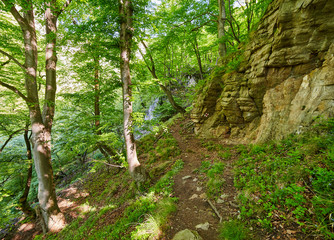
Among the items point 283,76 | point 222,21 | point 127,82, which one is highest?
point 222,21

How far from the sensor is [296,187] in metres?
2.71

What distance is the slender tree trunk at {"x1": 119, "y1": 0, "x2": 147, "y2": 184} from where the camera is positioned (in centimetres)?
529

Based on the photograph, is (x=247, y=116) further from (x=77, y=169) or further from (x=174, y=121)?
(x=77, y=169)

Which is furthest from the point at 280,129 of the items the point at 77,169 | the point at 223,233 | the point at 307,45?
the point at 77,169

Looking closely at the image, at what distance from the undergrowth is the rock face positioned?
3.04 ft

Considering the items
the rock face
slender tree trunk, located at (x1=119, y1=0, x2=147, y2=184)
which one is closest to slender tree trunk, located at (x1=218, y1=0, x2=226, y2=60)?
the rock face

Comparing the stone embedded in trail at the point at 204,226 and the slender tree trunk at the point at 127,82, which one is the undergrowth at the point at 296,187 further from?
the slender tree trunk at the point at 127,82

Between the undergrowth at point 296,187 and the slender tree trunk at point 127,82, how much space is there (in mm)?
3877

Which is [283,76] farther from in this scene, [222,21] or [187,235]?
[187,235]

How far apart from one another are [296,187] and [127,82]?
5932 millimetres

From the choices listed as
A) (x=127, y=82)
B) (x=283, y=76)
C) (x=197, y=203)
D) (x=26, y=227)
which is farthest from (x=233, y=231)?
(x=26, y=227)

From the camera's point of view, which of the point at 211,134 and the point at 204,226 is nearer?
the point at 204,226

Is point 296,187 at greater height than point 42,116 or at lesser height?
lesser

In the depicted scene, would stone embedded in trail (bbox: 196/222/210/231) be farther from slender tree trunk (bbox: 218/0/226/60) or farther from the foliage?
slender tree trunk (bbox: 218/0/226/60)
